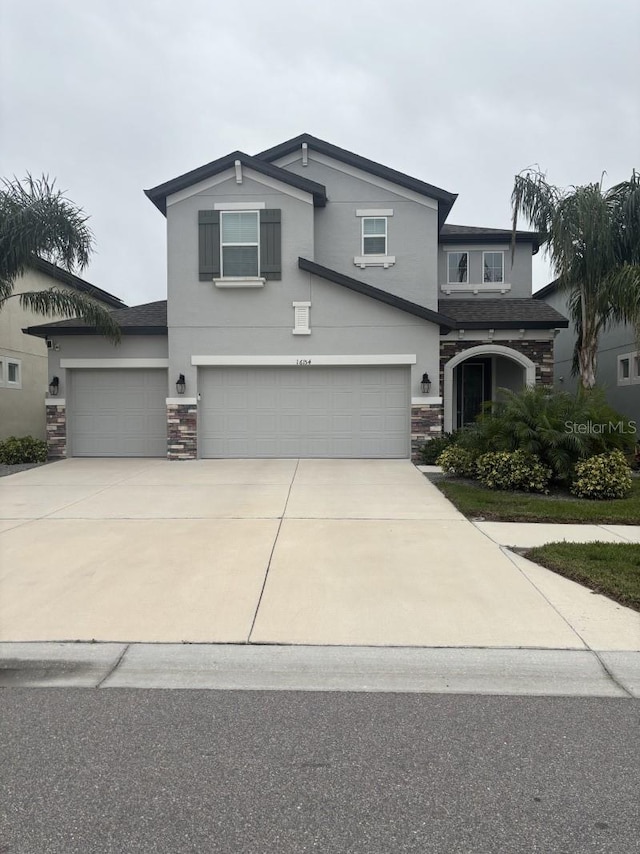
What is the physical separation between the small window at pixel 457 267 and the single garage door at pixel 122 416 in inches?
370

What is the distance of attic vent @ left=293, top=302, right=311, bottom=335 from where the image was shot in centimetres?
1488

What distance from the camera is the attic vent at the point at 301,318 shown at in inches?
586

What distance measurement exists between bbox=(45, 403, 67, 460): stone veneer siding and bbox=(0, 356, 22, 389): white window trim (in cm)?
340

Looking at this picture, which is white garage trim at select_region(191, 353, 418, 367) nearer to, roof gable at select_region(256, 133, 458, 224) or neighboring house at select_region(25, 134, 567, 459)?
neighboring house at select_region(25, 134, 567, 459)

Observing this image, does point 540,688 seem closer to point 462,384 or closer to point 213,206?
point 213,206

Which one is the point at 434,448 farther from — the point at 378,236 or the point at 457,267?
the point at 457,267

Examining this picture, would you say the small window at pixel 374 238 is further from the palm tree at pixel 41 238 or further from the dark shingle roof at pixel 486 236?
the palm tree at pixel 41 238

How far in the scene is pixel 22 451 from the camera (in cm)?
1460

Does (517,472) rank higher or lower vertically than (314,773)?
higher

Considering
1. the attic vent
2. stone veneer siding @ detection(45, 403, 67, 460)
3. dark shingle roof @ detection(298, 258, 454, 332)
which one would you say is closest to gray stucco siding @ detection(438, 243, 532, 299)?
dark shingle roof @ detection(298, 258, 454, 332)

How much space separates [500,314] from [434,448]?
16.5ft

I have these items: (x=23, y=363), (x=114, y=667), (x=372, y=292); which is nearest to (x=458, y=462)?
(x=372, y=292)

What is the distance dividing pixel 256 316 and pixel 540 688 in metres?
12.4

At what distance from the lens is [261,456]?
49.8 ft
